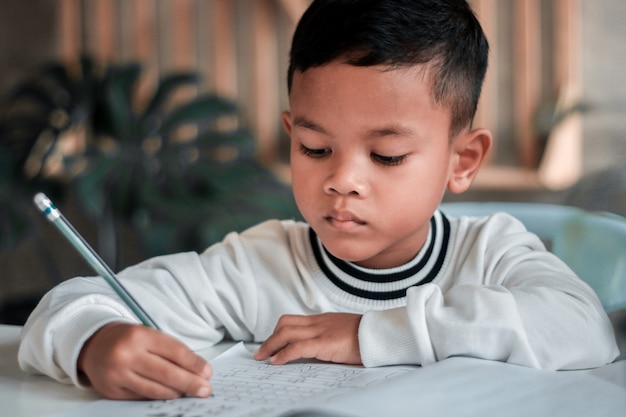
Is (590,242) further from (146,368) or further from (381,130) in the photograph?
(146,368)

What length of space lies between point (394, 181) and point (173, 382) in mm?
306

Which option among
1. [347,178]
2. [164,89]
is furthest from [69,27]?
[347,178]

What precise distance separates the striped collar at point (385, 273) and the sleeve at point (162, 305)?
0.27ft

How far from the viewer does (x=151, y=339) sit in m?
0.65

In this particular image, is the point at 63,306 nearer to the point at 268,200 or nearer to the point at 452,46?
the point at 452,46

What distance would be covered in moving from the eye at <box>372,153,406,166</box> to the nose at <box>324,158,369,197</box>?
2 centimetres

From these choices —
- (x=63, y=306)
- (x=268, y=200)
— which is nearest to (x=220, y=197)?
(x=268, y=200)

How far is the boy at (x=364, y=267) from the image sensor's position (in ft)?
2.29

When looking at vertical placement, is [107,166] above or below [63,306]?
below

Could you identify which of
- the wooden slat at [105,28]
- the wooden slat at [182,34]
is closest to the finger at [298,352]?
the wooden slat at [182,34]

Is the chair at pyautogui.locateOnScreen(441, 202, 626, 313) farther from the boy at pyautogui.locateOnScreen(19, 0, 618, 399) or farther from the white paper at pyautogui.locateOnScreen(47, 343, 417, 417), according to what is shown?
the white paper at pyautogui.locateOnScreen(47, 343, 417, 417)

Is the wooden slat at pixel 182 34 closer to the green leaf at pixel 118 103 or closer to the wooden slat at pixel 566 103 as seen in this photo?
the green leaf at pixel 118 103

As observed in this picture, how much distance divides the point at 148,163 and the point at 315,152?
167cm

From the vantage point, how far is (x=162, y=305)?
842 millimetres
